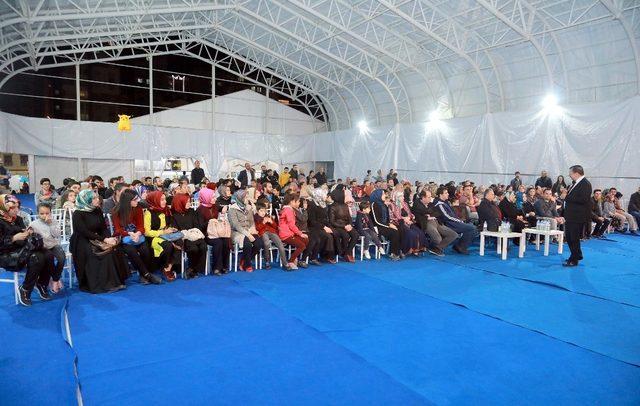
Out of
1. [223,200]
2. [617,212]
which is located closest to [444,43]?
[617,212]

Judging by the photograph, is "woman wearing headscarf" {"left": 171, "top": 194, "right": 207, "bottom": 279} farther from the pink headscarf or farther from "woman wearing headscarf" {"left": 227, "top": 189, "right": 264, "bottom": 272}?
"woman wearing headscarf" {"left": 227, "top": 189, "right": 264, "bottom": 272}

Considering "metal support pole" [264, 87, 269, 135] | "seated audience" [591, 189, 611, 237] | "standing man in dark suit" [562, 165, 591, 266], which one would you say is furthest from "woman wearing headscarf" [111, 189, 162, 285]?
"metal support pole" [264, 87, 269, 135]

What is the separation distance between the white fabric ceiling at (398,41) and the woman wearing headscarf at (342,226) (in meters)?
6.37

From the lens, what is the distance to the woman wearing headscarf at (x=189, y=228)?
606 cm

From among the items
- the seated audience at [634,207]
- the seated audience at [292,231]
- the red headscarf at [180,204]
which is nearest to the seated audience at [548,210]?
the seated audience at [634,207]

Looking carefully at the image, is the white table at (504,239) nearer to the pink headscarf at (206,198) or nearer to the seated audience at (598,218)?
the seated audience at (598,218)

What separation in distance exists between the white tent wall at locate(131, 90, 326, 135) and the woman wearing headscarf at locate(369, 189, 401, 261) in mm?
13666

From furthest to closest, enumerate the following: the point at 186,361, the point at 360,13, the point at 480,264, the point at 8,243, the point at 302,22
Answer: the point at 302,22 → the point at 360,13 → the point at 480,264 → the point at 8,243 → the point at 186,361

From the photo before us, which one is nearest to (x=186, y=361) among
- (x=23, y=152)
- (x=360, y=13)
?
(x=360, y=13)

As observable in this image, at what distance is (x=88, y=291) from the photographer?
17.2 feet

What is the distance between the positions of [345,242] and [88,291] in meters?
3.76

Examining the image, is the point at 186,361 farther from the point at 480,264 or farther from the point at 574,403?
the point at 480,264

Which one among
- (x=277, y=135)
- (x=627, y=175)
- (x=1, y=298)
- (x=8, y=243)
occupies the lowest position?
(x=1, y=298)

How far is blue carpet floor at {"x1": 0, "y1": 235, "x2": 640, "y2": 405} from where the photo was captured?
3.06 m
